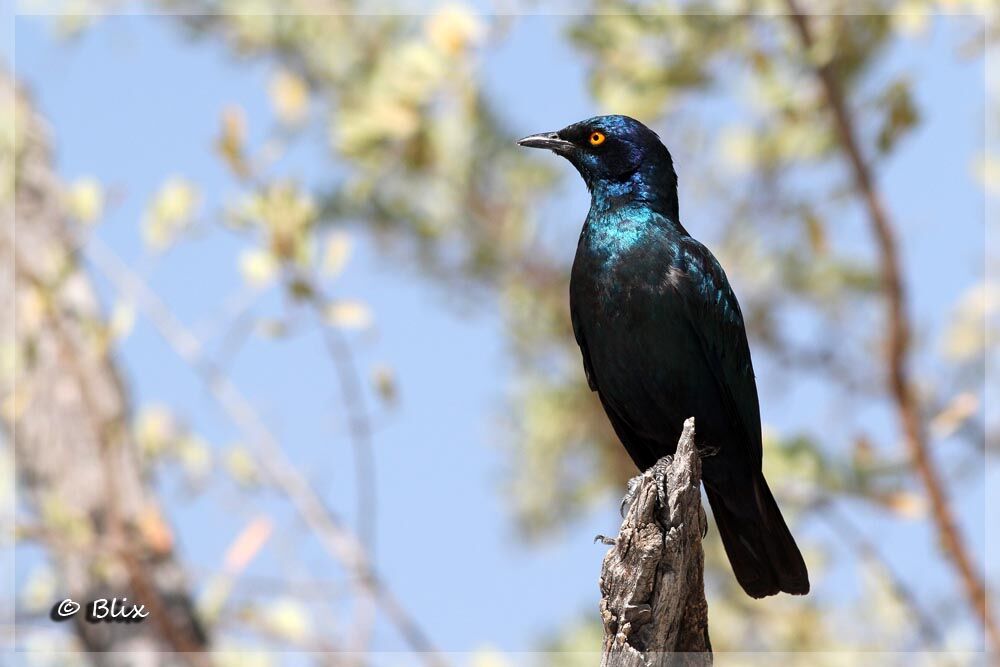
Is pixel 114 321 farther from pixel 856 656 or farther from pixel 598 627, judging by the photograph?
pixel 856 656

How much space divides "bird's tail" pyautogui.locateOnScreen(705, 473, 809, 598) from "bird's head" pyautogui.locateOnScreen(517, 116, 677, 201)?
1094 mm

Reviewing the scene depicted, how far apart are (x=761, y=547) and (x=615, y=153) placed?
1429 mm

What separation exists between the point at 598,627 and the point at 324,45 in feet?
12.3

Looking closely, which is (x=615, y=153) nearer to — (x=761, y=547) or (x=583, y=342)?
(x=583, y=342)

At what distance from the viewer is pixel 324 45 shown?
7543mm

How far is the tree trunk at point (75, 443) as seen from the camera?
4.79 meters

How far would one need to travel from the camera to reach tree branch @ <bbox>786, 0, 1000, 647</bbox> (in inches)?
190

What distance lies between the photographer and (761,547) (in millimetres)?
4117

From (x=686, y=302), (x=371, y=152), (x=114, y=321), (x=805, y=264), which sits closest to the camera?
(x=686, y=302)

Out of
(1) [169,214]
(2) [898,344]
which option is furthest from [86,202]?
(2) [898,344]

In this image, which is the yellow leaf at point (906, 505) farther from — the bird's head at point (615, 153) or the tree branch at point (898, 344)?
the bird's head at point (615, 153)

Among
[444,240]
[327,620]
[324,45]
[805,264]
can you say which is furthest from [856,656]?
[324,45]

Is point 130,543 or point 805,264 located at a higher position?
point 805,264

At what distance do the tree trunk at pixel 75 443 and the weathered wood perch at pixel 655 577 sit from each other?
2051mm
